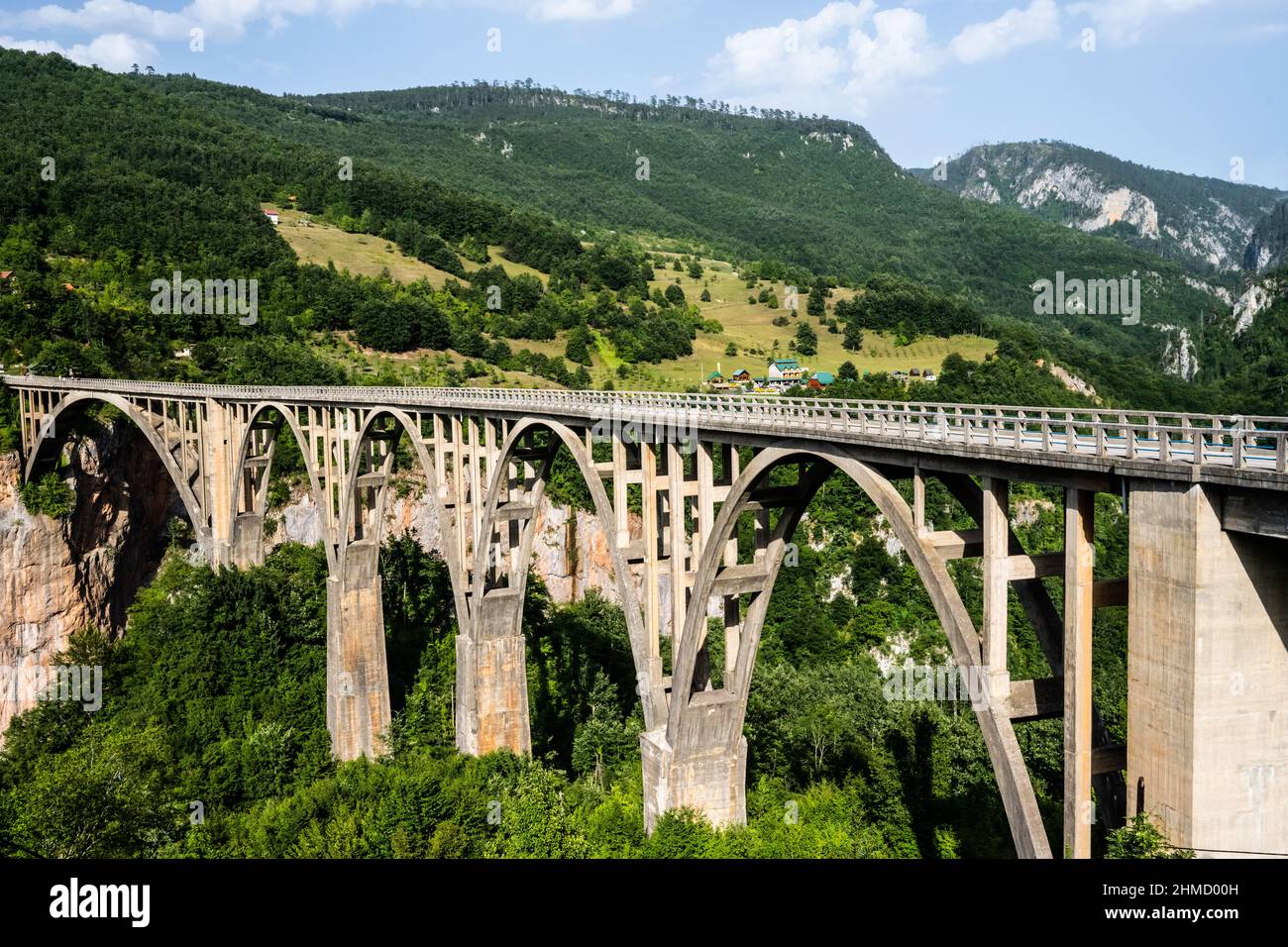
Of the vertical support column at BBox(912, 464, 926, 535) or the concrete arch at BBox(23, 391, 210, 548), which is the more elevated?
the concrete arch at BBox(23, 391, 210, 548)

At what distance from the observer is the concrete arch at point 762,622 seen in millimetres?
14711

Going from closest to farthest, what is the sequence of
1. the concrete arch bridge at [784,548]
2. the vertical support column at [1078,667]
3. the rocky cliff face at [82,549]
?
the concrete arch bridge at [784,548] < the vertical support column at [1078,667] < the rocky cliff face at [82,549]

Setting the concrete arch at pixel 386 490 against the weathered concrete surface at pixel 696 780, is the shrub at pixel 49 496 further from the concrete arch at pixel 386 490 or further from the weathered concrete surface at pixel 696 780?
the weathered concrete surface at pixel 696 780

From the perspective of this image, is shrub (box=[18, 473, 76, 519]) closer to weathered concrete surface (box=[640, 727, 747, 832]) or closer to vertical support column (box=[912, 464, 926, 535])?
weathered concrete surface (box=[640, 727, 747, 832])

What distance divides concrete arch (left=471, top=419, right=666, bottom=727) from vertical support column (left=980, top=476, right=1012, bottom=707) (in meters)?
11.4

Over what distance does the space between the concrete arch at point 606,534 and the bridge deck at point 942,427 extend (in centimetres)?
72

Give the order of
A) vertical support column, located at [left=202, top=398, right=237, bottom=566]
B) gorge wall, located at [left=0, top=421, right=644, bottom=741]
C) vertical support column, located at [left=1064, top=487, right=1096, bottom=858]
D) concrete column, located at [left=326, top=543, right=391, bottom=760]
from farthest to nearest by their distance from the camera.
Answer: gorge wall, located at [left=0, top=421, right=644, bottom=741] < vertical support column, located at [left=202, top=398, right=237, bottom=566] < concrete column, located at [left=326, top=543, right=391, bottom=760] < vertical support column, located at [left=1064, top=487, right=1096, bottom=858]

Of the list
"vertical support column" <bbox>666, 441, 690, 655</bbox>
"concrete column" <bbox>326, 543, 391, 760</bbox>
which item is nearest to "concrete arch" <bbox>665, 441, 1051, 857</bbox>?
"vertical support column" <bbox>666, 441, 690, 655</bbox>

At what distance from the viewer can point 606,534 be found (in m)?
28.0

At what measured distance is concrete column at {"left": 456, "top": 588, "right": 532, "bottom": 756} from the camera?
33656mm

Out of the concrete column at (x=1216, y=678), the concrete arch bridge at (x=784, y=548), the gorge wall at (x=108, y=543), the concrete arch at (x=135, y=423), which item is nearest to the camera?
the concrete column at (x=1216, y=678)

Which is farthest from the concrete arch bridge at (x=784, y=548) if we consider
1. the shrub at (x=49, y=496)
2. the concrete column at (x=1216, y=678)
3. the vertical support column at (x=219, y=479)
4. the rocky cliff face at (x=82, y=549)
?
the rocky cliff face at (x=82, y=549)

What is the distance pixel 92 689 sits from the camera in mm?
43906
